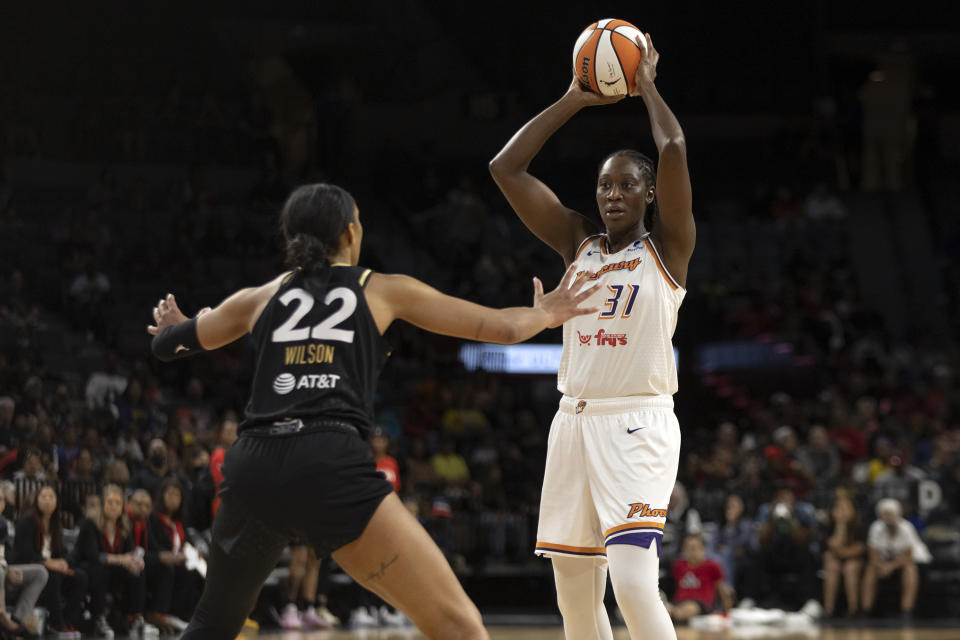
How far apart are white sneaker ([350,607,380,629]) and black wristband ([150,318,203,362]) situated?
25.8 feet

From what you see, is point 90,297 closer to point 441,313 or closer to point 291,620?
point 291,620

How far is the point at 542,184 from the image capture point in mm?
5281

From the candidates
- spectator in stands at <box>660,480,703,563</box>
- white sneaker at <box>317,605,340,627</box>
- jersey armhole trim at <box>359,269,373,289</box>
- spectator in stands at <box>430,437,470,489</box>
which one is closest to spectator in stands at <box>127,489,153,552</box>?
white sneaker at <box>317,605,340,627</box>

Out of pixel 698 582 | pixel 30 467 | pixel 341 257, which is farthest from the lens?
pixel 698 582

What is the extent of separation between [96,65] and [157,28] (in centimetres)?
134

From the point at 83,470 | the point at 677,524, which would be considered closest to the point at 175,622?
the point at 83,470

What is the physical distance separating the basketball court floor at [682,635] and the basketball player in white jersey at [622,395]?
5378mm

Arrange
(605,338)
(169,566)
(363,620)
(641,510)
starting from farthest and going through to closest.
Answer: (363,620) → (169,566) → (605,338) → (641,510)

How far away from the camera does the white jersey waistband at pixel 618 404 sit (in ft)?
16.1

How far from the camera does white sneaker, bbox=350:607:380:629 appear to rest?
11742 mm

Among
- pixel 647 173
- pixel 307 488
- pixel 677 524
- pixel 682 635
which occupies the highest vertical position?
pixel 647 173

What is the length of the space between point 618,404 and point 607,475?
0.29 meters

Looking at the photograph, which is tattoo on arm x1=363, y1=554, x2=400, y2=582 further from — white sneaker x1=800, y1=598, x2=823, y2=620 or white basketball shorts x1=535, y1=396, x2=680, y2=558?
white sneaker x1=800, y1=598, x2=823, y2=620

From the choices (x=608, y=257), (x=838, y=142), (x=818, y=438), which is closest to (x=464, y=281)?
(x=818, y=438)
